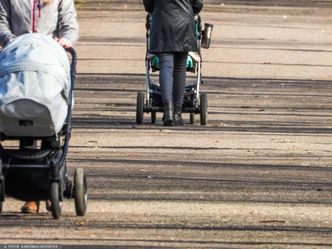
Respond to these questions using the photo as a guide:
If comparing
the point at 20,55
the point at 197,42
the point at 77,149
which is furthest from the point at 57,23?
the point at 197,42

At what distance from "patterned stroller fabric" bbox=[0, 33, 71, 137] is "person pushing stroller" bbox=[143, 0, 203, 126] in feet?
21.8

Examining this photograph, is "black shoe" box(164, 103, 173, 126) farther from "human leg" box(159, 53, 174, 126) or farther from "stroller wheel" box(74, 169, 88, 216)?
"stroller wheel" box(74, 169, 88, 216)

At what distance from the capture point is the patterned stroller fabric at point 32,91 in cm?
1035

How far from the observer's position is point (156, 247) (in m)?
9.54

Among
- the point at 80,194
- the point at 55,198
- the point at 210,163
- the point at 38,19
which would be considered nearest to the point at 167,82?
the point at 210,163

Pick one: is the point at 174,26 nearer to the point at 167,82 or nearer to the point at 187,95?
the point at 167,82

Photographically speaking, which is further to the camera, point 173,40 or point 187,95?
point 187,95

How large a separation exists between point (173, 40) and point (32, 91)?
23.2ft

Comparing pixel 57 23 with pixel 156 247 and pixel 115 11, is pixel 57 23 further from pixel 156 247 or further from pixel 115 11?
pixel 115 11

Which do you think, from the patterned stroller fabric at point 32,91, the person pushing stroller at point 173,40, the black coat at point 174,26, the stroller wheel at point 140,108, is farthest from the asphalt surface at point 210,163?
the black coat at point 174,26

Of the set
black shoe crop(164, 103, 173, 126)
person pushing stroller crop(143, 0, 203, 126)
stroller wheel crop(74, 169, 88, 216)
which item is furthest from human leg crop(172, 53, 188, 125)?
stroller wheel crop(74, 169, 88, 216)

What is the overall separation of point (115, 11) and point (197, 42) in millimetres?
22452

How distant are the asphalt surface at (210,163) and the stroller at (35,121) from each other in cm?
21

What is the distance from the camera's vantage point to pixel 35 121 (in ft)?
34.3
